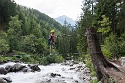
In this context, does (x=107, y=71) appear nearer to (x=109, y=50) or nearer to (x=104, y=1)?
(x=109, y=50)

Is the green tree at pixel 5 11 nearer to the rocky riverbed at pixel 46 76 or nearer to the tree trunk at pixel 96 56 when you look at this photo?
the rocky riverbed at pixel 46 76

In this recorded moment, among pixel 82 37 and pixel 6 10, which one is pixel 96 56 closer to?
pixel 82 37

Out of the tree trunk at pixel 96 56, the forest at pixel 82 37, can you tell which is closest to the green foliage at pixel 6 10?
the forest at pixel 82 37

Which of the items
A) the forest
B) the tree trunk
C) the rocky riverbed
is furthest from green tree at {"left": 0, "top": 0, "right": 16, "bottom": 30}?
the tree trunk

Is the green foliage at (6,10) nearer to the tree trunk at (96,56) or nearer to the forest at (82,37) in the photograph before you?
the forest at (82,37)

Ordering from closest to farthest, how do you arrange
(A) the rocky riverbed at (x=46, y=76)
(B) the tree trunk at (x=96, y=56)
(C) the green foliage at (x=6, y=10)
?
(B) the tree trunk at (x=96, y=56) → (A) the rocky riverbed at (x=46, y=76) → (C) the green foliage at (x=6, y=10)

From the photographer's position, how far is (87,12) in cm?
3509

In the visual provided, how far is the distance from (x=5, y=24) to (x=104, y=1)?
41.8m

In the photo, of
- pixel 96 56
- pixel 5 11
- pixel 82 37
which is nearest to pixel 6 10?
pixel 5 11

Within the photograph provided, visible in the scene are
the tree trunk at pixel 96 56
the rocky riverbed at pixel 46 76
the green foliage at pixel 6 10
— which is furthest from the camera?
→ the green foliage at pixel 6 10

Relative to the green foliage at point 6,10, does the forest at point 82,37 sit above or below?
below

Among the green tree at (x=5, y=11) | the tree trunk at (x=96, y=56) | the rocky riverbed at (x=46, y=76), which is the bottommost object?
the rocky riverbed at (x=46, y=76)

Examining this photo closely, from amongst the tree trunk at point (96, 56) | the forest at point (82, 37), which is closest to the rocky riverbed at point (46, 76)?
the forest at point (82, 37)

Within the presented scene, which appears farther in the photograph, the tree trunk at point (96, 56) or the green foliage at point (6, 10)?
the green foliage at point (6, 10)
